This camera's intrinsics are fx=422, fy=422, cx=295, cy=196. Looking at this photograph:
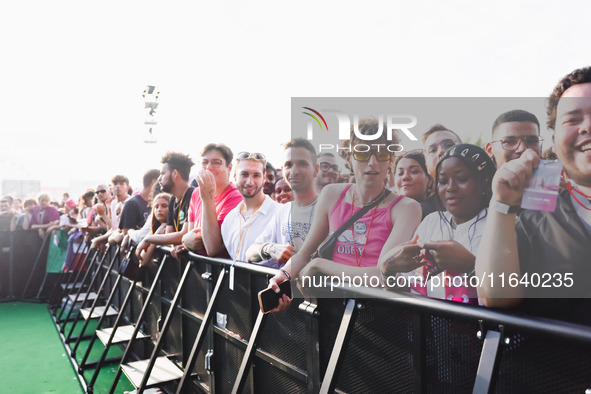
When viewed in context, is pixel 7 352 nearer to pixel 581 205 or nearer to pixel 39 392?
pixel 39 392

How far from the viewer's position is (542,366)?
1.18 metres

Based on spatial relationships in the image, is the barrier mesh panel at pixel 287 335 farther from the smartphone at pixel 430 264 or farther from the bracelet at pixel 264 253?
the smartphone at pixel 430 264

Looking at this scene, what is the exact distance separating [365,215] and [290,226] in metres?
0.74

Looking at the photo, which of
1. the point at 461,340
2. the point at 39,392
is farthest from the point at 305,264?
the point at 39,392

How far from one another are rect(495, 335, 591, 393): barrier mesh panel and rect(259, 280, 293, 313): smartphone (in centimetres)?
101

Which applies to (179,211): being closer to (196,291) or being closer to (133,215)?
(196,291)

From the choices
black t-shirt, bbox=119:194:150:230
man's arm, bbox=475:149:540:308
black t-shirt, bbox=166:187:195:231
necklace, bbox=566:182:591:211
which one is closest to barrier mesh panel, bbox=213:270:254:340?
black t-shirt, bbox=166:187:195:231

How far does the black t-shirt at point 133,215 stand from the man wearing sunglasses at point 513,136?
16.2ft

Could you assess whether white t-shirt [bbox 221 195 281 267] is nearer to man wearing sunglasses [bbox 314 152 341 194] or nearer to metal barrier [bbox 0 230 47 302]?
man wearing sunglasses [bbox 314 152 341 194]

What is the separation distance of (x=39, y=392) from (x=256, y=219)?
3341mm

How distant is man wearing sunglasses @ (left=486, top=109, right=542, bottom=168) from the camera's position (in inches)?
52.9

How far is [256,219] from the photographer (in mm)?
2914

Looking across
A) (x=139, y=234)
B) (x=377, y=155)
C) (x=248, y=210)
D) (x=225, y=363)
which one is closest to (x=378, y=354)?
(x=377, y=155)

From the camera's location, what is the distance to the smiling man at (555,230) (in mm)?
1202
